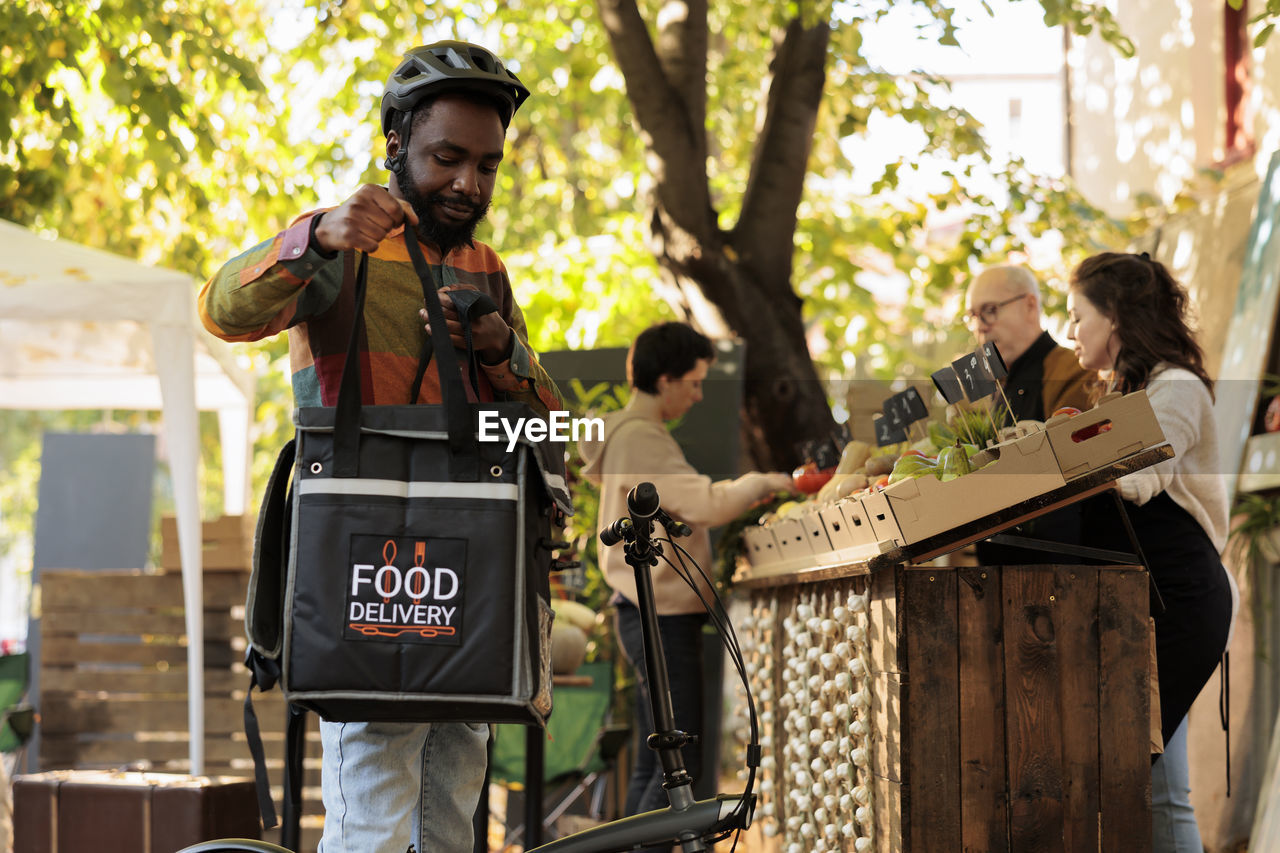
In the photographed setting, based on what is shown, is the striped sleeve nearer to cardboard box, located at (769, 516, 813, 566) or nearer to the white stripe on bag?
the white stripe on bag

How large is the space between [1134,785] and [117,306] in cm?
415

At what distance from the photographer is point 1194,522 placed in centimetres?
302

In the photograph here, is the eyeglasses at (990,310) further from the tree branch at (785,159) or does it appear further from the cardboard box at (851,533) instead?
the tree branch at (785,159)

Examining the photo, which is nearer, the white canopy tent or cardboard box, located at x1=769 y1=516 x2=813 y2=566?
cardboard box, located at x1=769 y1=516 x2=813 y2=566

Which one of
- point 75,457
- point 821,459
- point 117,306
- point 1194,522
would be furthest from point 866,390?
point 75,457

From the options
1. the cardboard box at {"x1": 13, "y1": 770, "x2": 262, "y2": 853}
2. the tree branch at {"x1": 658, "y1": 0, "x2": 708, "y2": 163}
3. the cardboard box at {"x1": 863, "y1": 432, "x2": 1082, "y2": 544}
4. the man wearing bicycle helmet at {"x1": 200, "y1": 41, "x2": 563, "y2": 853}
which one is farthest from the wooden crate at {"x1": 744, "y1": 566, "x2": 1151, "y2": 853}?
the tree branch at {"x1": 658, "y1": 0, "x2": 708, "y2": 163}

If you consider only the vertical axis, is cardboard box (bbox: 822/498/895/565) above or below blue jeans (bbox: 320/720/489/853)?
above

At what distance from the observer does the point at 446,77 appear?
6.52 feet

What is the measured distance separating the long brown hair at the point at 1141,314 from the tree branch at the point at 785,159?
312 centimetres

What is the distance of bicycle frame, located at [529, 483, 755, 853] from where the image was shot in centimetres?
206

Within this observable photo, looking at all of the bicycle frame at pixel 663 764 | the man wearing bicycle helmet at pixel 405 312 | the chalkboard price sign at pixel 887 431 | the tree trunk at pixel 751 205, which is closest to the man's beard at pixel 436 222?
the man wearing bicycle helmet at pixel 405 312

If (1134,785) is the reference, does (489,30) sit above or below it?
above

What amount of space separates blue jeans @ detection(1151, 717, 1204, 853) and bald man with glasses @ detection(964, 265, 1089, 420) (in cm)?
104

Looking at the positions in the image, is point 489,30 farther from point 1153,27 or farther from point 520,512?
point 520,512
